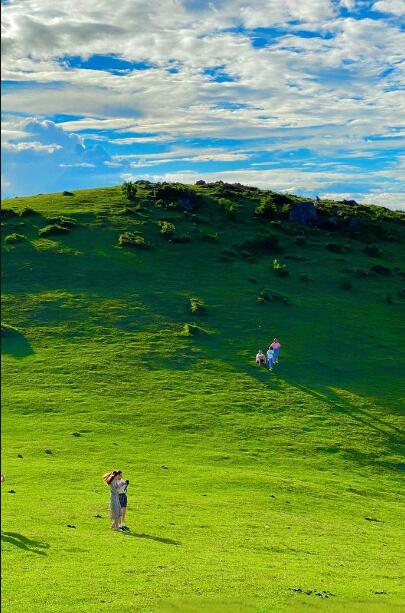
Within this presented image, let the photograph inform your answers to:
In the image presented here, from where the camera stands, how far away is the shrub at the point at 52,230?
97081mm

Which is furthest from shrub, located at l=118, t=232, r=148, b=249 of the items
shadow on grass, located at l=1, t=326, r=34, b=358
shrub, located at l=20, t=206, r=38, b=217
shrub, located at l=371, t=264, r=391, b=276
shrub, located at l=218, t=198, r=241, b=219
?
shrub, located at l=371, t=264, r=391, b=276

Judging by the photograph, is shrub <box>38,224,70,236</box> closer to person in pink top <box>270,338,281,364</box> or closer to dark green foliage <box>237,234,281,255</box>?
dark green foliage <box>237,234,281,255</box>

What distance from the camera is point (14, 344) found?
Answer: 2534 inches

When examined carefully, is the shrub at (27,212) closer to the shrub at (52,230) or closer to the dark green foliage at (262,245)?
the shrub at (52,230)

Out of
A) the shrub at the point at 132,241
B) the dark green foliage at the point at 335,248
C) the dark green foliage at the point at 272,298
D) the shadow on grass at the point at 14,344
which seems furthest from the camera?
the dark green foliage at the point at 335,248

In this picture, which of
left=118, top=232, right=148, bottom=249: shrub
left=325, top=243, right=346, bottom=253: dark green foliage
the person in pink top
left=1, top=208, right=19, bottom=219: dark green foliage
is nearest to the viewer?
the person in pink top

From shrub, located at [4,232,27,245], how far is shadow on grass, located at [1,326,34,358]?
1129 inches

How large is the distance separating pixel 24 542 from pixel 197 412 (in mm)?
27669

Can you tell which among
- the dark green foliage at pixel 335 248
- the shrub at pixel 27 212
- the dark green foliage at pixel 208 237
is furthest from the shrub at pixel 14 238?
the dark green foliage at pixel 335 248

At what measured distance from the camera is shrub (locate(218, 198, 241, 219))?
4656 inches

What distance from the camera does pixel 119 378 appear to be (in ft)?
191

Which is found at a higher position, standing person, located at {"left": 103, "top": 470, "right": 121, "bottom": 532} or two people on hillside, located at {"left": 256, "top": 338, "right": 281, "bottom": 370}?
two people on hillside, located at {"left": 256, "top": 338, "right": 281, "bottom": 370}

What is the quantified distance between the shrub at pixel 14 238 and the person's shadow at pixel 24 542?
2805 inches

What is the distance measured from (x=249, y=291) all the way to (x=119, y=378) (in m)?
32.6
